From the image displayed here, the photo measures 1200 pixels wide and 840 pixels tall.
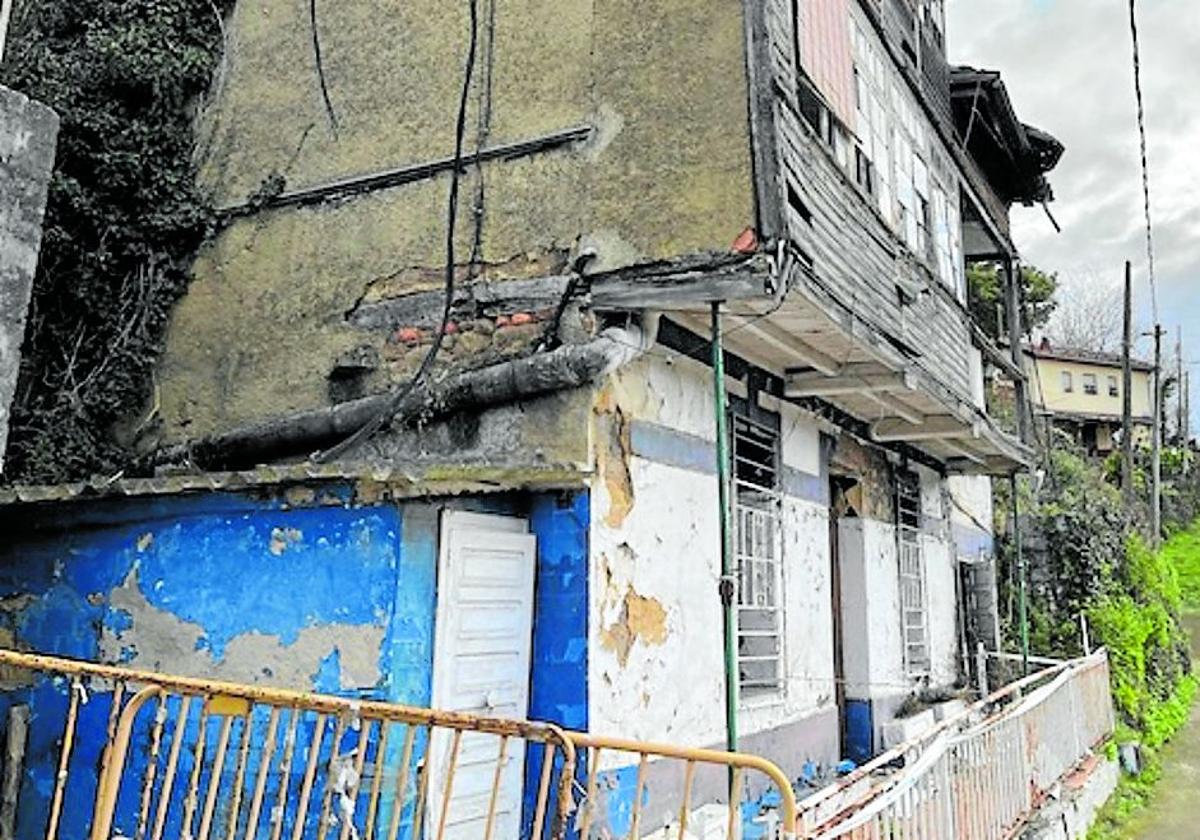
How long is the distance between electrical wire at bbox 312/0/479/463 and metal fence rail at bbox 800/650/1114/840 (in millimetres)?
3613

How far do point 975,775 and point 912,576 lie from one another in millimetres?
5330

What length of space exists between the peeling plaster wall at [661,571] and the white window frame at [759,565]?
0.63 feet

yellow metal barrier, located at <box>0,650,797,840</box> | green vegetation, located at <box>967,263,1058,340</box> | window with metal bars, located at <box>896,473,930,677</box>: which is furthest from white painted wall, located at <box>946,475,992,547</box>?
green vegetation, located at <box>967,263,1058,340</box>

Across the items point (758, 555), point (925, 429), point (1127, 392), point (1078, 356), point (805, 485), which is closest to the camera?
point (758, 555)

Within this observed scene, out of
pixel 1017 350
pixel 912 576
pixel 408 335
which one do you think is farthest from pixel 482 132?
pixel 1017 350

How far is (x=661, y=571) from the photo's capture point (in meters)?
6.66

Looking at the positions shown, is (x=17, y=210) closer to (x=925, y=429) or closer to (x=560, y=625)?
(x=560, y=625)

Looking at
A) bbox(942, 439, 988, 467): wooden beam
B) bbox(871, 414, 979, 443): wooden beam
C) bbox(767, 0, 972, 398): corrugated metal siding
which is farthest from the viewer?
bbox(942, 439, 988, 467): wooden beam

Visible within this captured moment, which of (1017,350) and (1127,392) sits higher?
(1127,392)

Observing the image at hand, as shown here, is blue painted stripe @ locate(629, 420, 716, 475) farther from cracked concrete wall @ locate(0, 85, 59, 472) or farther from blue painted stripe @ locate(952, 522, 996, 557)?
blue painted stripe @ locate(952, 522, 996, 557)

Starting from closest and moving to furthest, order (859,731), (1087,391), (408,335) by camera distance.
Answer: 1. (408,335)
2. (859,731)
3. (1087,391)

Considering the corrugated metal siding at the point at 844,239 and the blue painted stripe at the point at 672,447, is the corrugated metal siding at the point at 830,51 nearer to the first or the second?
the corrugated metal siding at the point at 844,239

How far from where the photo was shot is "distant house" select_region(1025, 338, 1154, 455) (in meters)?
46.0

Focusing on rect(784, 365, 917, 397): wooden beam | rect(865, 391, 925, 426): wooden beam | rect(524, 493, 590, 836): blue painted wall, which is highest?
rect(865, 391, 925, 426): wooden beam
